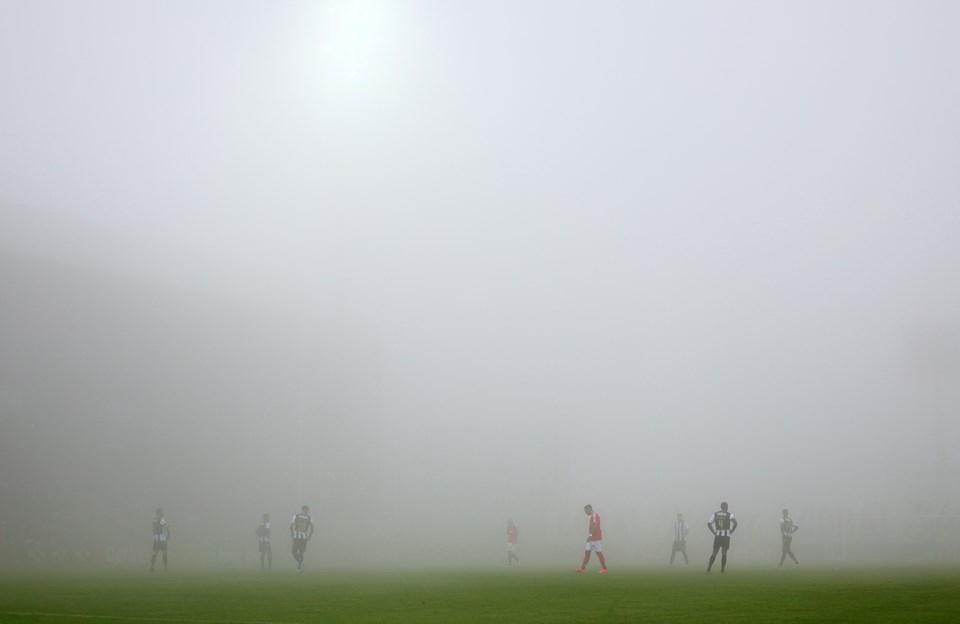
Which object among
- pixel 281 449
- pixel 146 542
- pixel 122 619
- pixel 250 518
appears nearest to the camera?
pixel 122 619

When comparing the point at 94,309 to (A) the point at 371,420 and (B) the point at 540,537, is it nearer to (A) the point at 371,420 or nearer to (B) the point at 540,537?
(A) the point at 371,420

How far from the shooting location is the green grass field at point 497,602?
16484mm

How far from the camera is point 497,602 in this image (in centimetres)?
1995

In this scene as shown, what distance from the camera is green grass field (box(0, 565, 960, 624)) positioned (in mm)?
16484

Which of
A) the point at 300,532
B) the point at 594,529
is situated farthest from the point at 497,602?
the point at 300,532

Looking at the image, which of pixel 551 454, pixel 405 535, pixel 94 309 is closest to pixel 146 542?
pixel 94 309

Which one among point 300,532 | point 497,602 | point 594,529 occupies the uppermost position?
point 300,532

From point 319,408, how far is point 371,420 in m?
6.22

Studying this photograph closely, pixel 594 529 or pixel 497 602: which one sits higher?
pixel 594 529

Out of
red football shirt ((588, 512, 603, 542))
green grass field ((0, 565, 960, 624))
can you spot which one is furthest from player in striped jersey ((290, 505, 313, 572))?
red football shirt ((588, 512, 603, 542))

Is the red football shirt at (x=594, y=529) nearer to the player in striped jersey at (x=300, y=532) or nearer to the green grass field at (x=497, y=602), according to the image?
the green grass field at (x=497, y=602)

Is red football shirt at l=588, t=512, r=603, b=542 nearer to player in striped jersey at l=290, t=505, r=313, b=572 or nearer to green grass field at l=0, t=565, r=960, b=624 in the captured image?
green grass field at l=0, t=565, r=960, b=624

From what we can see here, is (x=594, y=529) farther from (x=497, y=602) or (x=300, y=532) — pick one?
(x=497, y=602)

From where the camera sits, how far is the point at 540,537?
259 feet
